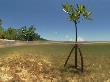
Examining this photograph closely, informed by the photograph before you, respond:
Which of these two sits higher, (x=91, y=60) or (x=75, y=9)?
(x=75, y=9)

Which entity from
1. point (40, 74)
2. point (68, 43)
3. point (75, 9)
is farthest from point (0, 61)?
point (68, 43)

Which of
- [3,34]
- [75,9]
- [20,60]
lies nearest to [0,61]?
[20,60]

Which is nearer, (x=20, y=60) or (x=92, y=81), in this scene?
(x=92, y=81)

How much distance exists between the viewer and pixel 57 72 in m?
47.3

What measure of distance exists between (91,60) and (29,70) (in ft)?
47.3

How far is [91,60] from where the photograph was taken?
57438mm

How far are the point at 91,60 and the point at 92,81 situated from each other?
41.9 ft

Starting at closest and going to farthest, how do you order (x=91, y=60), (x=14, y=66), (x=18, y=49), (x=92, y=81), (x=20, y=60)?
1. (x=92, y=81)
2. (x=14, y=66)
3. (x=20, y=60)
4. (x=91, y=60)
5. (x=18, y=49)

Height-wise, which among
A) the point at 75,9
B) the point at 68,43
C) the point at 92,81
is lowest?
the point at 92,81

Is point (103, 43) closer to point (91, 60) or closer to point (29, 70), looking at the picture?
point (91, 60)

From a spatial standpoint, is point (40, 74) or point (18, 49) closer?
point (40, 74)

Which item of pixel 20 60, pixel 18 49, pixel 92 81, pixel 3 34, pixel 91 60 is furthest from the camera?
pixel 3 34

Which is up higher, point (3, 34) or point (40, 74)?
point (3, 34)

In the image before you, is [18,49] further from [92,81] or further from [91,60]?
[92,81]
